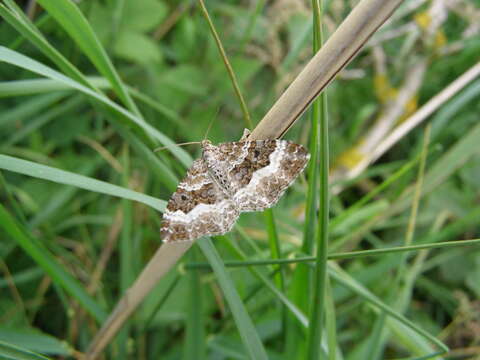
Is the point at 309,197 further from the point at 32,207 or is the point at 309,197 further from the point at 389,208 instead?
the point at 32,207

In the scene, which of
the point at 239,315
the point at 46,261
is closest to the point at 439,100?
the point at 239,315

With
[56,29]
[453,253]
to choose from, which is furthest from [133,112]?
[453,253]

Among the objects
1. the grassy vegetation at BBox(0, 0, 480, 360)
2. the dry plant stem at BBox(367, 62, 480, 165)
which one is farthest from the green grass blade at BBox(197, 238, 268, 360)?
the dry plant stem at BBox(367, 62, 480, 165)

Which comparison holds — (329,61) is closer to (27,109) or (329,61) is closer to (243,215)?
(243,215)

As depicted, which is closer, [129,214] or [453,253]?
[129,214]

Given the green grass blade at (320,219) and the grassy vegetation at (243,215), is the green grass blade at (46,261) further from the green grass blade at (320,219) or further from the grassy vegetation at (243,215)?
the green grass blade at (320,219)

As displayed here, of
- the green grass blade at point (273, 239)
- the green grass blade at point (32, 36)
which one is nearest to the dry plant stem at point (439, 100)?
the green grass blade at point (273, 239)
